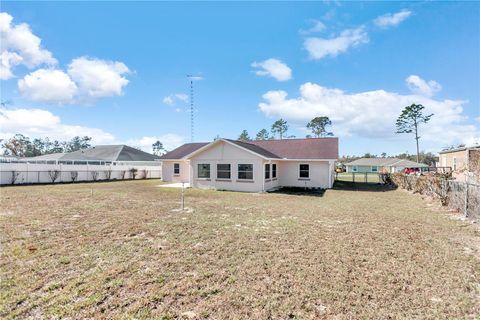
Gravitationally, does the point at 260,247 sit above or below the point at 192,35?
below

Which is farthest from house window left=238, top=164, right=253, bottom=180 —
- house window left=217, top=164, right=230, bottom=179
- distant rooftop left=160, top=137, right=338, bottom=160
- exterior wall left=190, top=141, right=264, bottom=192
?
distant rooftop left=160, top=137, right=338, bottom=160

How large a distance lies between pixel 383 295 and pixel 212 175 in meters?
15.6

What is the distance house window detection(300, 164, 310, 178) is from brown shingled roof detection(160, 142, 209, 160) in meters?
10.4

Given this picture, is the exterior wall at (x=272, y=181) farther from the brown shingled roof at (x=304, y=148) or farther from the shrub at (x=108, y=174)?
the shrub at (x=108, y=174)

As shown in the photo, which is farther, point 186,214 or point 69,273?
point 186,214

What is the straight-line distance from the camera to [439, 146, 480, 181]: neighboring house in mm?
15473

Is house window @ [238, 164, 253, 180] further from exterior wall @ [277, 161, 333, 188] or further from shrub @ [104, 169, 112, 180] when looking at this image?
shrub @ [104, 169, 112, 180]

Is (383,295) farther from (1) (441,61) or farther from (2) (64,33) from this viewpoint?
(2) (64,33)

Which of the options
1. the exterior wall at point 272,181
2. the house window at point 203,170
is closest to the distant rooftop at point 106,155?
the house window at point 203,170

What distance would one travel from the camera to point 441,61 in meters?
13.9

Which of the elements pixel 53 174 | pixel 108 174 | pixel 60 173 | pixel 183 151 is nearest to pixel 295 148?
pixel 183 151

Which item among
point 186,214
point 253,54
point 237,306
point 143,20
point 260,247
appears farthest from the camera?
point 253,54

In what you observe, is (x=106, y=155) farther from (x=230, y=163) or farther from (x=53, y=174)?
(x=230, y=163)

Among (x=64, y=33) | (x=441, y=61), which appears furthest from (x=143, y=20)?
(x=441, y=61)
